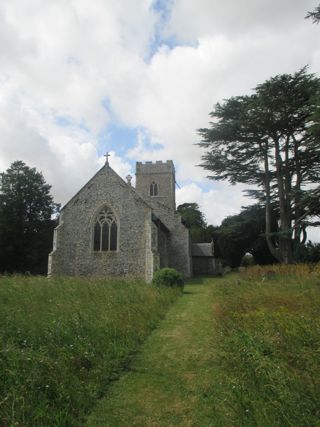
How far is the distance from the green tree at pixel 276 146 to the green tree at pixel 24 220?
739 inches

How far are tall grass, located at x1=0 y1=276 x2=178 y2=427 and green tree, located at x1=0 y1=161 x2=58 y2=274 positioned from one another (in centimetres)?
2207

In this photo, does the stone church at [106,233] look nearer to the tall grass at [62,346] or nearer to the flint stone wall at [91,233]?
the flint stone wall at [91,233]

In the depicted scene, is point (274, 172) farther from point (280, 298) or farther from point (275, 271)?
point (280, 298)

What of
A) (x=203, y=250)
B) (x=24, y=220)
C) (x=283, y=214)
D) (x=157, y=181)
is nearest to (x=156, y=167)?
(x=157, y=181)

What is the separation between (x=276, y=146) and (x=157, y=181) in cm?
1679

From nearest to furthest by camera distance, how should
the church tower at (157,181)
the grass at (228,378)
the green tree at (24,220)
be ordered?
the grass at (228,378)
the green tree at (24,220)
the church tower at (157,181)

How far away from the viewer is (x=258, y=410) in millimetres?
3393

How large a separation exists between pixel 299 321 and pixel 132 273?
1551 cm

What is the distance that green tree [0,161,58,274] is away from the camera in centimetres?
3097

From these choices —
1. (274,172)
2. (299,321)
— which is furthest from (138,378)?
(274,172)

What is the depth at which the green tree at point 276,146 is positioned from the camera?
63.2ft

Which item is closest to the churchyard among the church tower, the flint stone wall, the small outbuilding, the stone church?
the stone church

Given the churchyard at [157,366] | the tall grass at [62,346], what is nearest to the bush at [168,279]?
the tall grass at [62,346]

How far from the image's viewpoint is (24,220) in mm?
33031
